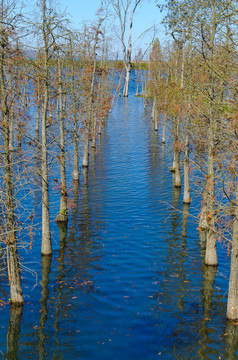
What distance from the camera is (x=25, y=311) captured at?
650 inches

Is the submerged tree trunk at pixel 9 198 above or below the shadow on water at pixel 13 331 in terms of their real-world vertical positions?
above

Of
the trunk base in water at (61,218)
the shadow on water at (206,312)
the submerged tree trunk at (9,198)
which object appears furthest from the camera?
the trunk base in water at (61,218)

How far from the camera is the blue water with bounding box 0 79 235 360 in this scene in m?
14.3

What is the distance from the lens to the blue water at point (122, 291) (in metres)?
14.3

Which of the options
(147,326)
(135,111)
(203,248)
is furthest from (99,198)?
(135,111)

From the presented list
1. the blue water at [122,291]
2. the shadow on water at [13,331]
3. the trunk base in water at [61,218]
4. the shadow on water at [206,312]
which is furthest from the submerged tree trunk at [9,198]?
the trunk base in water at [61,218]

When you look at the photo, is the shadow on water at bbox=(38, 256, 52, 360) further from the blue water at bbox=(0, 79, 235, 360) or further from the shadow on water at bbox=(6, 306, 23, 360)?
the shadow on water at bbox=(6, 306, 23, 360)

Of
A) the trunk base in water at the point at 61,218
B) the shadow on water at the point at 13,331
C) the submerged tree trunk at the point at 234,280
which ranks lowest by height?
the shadow on water at the point at 13,331

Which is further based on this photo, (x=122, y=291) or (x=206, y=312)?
(x=122, y=291)

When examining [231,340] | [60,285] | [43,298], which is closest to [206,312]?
[231,340]

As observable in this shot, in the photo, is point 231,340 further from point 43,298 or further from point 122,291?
point 43,298

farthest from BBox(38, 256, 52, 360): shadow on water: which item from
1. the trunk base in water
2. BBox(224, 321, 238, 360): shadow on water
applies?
BBox(224, 321, 238, 360): shadow on water

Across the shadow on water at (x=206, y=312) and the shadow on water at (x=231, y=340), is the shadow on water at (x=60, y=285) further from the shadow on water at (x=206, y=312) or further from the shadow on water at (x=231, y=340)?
the shadow on water at (x=231, y=340)

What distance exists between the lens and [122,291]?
720 inches
